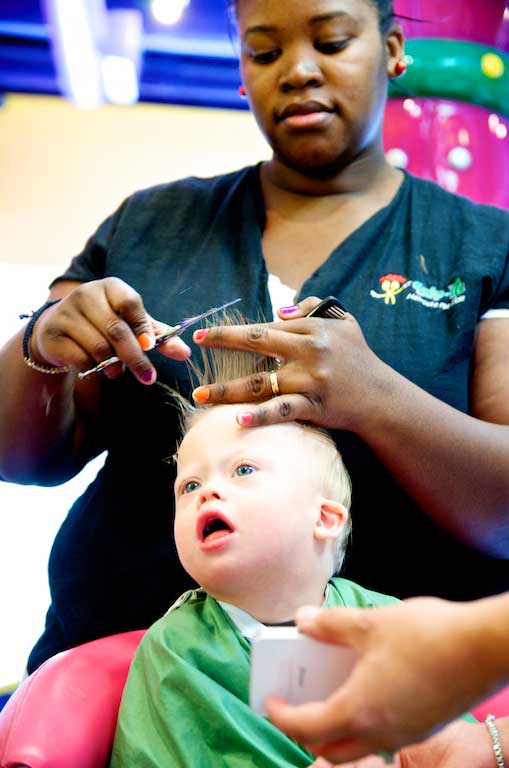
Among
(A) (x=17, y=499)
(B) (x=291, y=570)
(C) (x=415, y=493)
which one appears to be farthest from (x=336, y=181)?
(A) (x=17, y=499)

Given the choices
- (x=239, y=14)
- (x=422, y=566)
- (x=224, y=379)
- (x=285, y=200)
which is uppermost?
(x=239, y=14)

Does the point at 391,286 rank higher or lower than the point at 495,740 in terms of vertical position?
higher

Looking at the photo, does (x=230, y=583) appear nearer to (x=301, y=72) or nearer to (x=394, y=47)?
(x=301, y=72)

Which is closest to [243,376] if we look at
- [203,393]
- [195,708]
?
[203,393]

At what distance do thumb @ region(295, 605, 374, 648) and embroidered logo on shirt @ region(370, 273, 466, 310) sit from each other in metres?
0.72

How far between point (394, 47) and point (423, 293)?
0.46 meters

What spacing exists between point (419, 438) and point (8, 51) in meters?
2.22

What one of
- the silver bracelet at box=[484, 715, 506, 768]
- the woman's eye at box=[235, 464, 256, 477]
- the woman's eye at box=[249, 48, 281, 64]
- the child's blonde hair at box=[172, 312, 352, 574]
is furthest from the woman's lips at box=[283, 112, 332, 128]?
the silver bracelet at box=[484, 715, 506, 768]

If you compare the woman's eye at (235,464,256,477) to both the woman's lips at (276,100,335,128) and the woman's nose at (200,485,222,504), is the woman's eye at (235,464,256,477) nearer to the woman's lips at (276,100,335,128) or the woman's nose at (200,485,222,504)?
the woman's nose at (200,485,222,504)

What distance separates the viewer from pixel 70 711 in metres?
0.96

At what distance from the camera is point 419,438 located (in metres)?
1.09

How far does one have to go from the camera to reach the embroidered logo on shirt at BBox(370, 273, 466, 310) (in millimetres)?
1291

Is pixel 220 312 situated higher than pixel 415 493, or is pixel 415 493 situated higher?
pixel 220 312

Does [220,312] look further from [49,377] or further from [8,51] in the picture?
[8,51]
